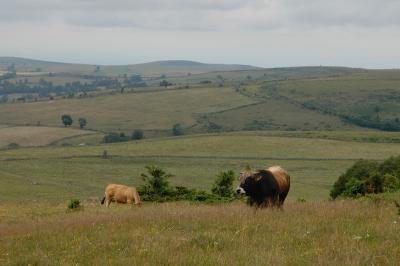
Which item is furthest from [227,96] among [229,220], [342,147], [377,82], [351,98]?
[229,220]

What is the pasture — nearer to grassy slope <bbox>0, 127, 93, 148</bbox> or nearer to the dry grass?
the dry grass

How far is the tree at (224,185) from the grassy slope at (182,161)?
29.6 meters

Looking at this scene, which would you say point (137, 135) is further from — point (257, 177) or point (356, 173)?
point (257, 177)

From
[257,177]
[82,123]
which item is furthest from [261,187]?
[82,123]

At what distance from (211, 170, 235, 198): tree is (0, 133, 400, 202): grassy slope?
29.6 m

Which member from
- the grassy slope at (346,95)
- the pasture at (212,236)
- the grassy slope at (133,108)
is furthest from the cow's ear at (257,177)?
the grassy slope at (346,95)

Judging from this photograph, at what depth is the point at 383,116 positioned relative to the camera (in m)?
160

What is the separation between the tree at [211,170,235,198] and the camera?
34125 millimetres

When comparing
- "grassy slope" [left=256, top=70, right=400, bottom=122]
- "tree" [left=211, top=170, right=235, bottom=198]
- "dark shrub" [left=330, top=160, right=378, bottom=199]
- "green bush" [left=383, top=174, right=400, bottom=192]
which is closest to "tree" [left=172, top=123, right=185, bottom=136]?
"grassy slope" [left=256, top=70, right=400, bottom=122]

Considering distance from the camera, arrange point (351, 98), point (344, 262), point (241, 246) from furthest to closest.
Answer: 1. point (351, 98)
2. point (241, 246)
3. point (344, 262)

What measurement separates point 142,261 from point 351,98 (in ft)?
560

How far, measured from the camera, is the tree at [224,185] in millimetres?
34125

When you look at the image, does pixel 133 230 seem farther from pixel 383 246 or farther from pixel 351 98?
pixel 351 98

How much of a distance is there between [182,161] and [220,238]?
273ft
